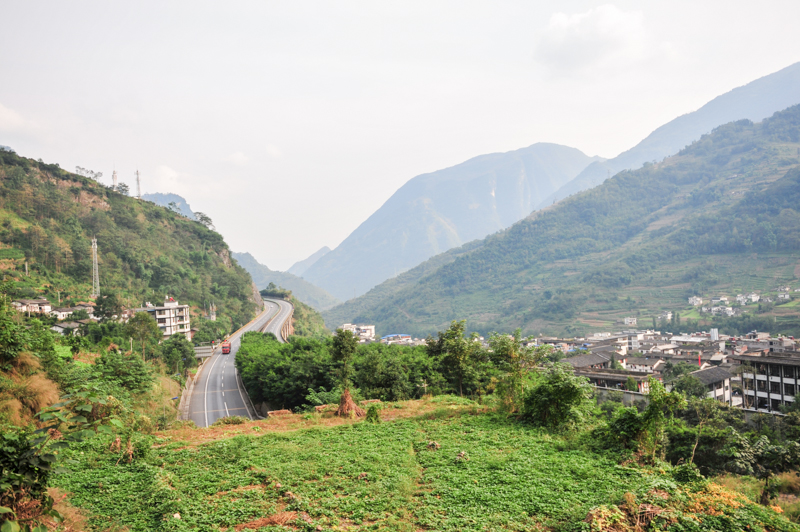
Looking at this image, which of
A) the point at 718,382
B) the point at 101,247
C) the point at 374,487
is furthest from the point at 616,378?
the point at 101,247

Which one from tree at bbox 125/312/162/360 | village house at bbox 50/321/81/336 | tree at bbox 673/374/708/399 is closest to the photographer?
tree at bbox 125/312/162/360

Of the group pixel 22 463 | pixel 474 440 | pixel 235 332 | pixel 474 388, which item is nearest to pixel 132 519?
pixel 22 463

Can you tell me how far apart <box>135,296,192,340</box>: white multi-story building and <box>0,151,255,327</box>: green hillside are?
2.33 meters

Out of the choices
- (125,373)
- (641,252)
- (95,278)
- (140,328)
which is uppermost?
(641,252)

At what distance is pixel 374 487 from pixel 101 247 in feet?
186

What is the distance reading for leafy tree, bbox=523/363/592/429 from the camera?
32.9ft

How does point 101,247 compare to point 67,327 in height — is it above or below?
above

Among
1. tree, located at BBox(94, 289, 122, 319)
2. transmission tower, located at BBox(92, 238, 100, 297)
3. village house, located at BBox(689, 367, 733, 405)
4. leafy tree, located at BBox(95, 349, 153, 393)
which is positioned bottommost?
village house, located at BBox(689, 367, 733, 405)

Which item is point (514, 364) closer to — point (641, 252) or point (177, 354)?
point (177, 354)

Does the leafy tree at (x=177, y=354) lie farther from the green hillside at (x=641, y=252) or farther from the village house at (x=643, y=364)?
the green hillside at (x=641, y=252)

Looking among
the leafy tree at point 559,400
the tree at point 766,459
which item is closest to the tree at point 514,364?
the leafy tree at point 559,400

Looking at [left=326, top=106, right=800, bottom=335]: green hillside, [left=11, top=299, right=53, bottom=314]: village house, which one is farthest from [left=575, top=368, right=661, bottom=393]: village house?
[left=11, top=299, right=53, bottom=314]: village house

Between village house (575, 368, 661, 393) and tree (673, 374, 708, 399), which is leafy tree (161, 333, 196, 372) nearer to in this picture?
village house (575, 368, 661, 393)

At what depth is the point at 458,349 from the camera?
624 inches
